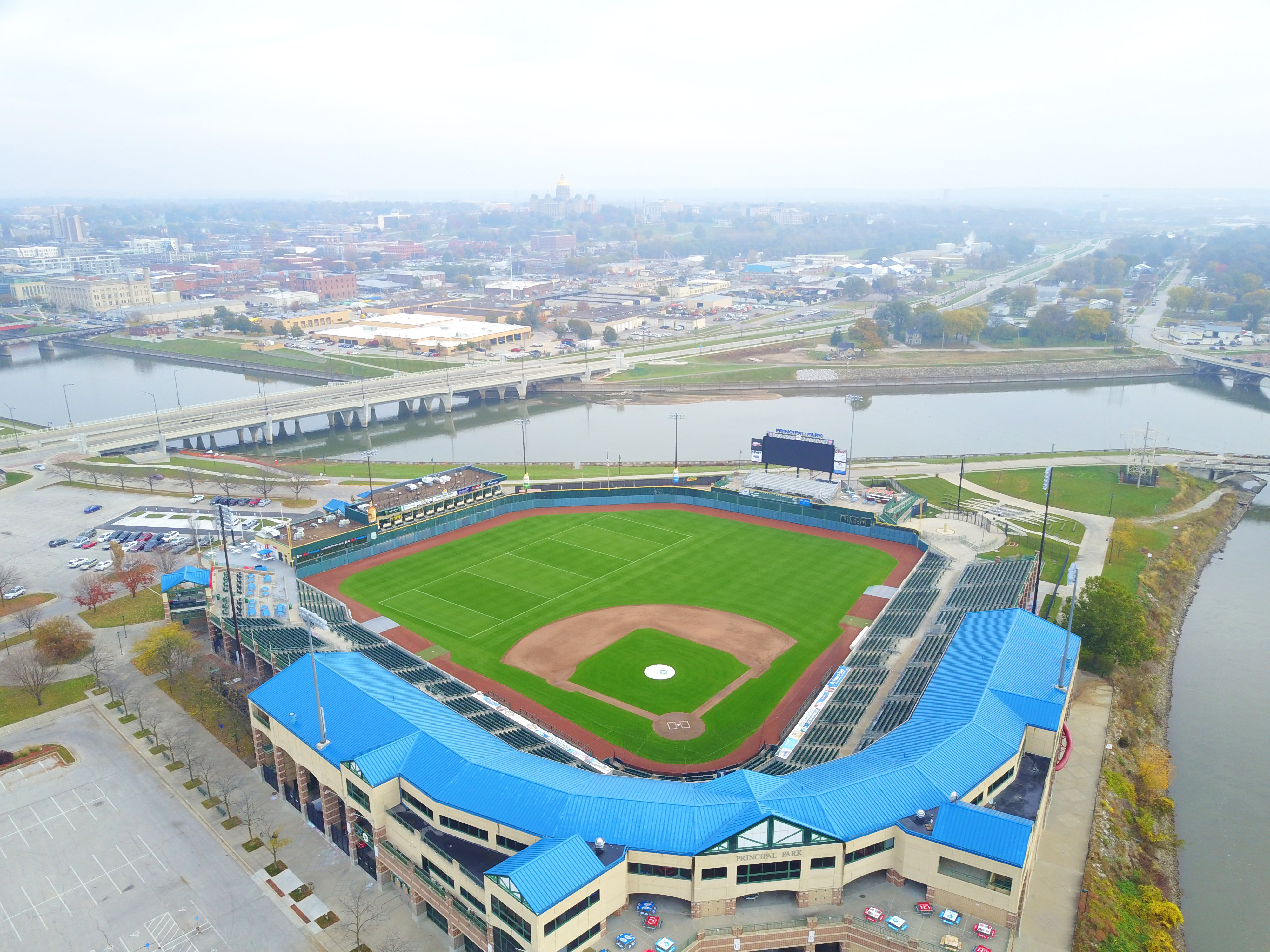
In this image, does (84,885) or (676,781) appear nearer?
→ (84,885)

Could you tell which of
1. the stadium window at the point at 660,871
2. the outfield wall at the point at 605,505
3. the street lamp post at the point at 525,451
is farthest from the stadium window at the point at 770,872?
the street lamp post at the point at 525,451

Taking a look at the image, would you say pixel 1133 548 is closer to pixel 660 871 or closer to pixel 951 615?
pixel 951 615

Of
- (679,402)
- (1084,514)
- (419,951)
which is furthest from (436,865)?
(679,402)

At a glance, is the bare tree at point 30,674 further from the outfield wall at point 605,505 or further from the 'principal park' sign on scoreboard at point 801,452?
the 'principal park' sign on scoreboard at point 801,452

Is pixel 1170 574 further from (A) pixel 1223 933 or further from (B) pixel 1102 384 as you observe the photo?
(B) pixel 1102 384

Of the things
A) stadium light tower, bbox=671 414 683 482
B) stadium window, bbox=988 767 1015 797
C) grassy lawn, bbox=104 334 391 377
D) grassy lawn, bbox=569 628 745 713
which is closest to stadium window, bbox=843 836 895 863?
stadium window, bbox=988 767 1015 797

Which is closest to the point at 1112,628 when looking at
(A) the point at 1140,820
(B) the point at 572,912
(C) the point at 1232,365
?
(A) the point at 1140,820
